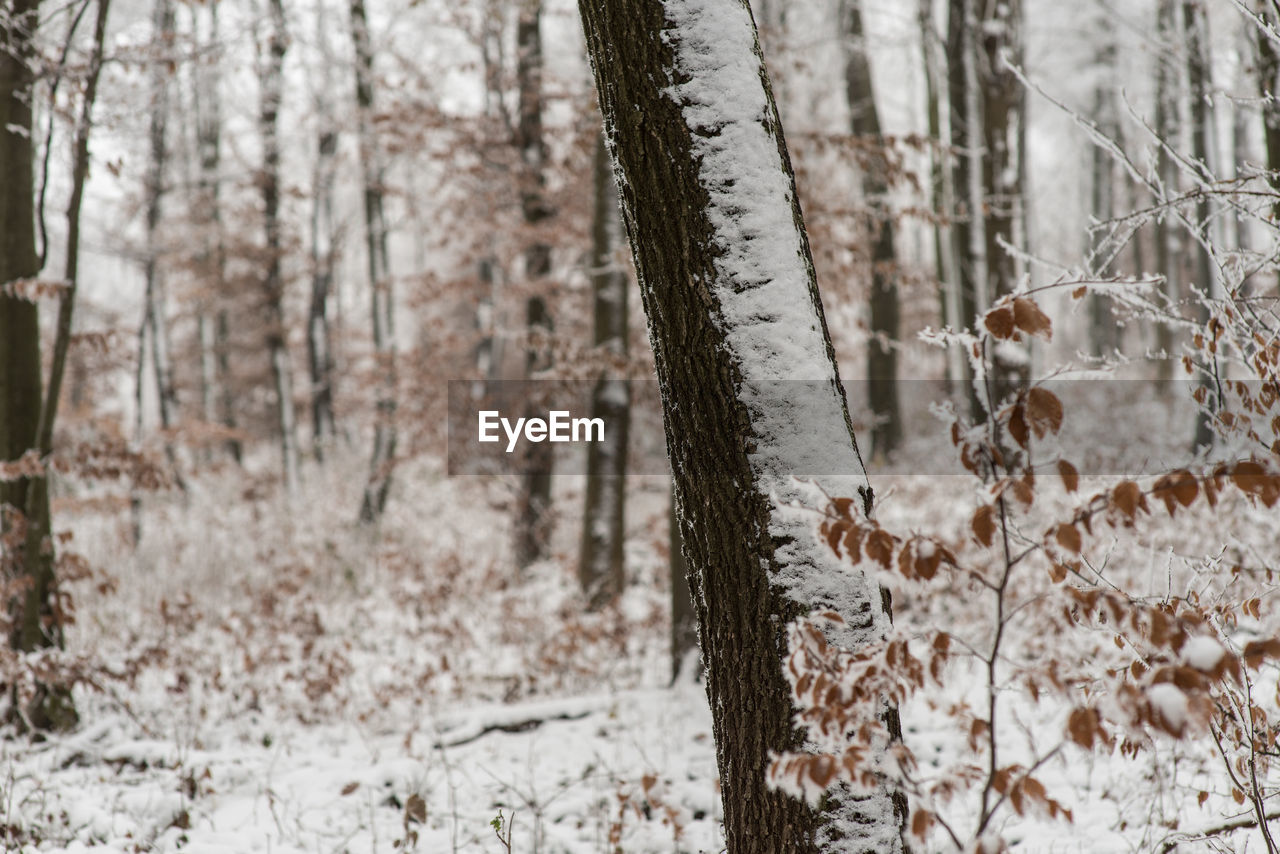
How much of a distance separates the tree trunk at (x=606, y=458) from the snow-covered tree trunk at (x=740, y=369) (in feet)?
18.0

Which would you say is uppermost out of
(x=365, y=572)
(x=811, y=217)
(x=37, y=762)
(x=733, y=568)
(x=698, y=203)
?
(x=811, y=217)

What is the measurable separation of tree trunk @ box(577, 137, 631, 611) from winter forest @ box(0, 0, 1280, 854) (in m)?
0.04

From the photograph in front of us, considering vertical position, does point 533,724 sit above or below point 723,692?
below

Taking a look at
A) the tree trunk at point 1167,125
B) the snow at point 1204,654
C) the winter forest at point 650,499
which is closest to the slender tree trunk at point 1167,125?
the tree trunk at point 1167,125

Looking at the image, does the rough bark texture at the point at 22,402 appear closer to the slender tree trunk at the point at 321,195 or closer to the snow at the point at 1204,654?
the snow at the point at 1204,654

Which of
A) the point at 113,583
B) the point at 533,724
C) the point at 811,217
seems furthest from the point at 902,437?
the point at 113,583

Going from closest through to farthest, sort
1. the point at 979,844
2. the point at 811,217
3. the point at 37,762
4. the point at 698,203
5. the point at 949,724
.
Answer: the point at 979,844
the point at 698,203
the point at 37,762
the point at 949,724
the point at 811,217

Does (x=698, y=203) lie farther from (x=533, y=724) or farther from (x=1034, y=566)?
(x=1034, y=566)

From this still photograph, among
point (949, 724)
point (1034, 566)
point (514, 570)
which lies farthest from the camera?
point (514, 570)

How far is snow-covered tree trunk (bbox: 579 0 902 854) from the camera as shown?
2.11 metres

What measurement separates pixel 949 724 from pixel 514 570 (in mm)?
5023

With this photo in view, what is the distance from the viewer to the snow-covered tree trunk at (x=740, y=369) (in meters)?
2.11

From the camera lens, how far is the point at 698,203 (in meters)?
2.16

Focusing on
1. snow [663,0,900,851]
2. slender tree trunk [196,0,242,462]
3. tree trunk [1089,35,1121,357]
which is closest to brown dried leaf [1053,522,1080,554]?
snow [663,0,900,851]
